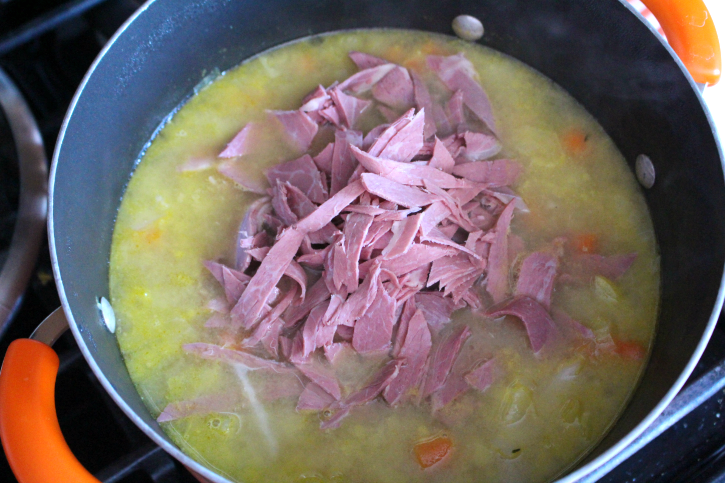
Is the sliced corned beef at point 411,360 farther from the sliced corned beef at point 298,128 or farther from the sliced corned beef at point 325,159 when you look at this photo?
the sliced corned beef at point 298,128

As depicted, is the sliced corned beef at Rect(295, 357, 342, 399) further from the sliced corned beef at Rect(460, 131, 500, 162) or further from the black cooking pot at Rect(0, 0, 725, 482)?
the sliced corned beef at Rect(460, 131, 500, 162)

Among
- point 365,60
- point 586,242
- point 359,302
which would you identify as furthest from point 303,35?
point 586,242

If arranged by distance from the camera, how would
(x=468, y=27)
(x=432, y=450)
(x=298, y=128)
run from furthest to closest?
(x=468, y=27)
(x=298, y=128)
(x=432, y=450)

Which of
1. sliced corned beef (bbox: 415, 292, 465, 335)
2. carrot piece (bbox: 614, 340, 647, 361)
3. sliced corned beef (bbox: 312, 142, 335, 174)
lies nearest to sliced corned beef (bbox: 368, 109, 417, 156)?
sliced corned beef (bbox: 312, 142, 335, 174)

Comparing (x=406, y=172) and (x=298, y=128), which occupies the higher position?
(x=298, y=128)

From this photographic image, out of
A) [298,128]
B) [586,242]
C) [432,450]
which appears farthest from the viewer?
[298,128]

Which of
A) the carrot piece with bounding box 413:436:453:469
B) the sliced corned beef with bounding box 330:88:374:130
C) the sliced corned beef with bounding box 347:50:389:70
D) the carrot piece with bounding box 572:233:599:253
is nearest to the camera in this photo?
the carrot piece with bounding box 413:436:453:469

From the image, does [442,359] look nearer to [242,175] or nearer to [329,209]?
[329,209]
